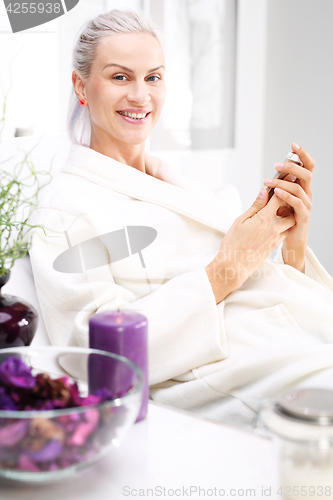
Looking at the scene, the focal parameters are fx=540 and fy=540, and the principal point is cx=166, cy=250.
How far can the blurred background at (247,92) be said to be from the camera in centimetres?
244

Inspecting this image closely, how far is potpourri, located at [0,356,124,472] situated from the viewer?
51 centimetres

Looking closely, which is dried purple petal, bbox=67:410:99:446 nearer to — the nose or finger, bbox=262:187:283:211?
finger, bbox=262:187:283:211

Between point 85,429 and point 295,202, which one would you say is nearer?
point 85,429

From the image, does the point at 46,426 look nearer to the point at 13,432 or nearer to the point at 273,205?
the point at 13,432

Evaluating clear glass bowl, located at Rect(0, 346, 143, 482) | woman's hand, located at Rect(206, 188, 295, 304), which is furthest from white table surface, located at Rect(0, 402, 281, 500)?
woman's hand, located at Rect(206, 188, 295, 304)

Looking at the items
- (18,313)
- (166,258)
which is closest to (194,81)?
(166,258)

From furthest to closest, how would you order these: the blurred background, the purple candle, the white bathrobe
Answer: the blurred background → the white bathrobe → the purple candle

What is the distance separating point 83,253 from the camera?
1134 millimetres

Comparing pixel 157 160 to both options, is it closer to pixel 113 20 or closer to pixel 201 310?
pixel 113 20

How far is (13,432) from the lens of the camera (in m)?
0.51

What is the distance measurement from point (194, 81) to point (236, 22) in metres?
0.41

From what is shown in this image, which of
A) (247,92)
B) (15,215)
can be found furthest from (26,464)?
(247,92)

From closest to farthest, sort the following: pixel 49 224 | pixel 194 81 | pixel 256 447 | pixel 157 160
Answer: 1. pixel 256 447
2. pixel 49 224
3. pixel 157 160
4. pixel 194 81

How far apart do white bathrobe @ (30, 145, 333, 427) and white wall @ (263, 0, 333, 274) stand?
4.88ft
